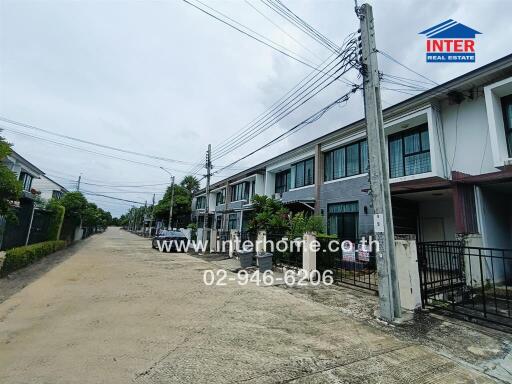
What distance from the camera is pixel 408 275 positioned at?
20.4 ft

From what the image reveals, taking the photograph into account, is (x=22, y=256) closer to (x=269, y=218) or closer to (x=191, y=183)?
(x=269, y=218)

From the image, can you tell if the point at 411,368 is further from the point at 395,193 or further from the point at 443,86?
the point at 443,86

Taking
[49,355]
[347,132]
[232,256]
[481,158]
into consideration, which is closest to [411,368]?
[49,355]

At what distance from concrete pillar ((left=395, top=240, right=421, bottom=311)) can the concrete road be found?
159 centimetres

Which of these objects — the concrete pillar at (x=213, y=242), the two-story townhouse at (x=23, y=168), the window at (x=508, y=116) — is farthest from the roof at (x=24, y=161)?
the window at (x=508, y=116)

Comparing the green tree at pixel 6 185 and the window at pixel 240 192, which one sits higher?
the window at pixel 240 192

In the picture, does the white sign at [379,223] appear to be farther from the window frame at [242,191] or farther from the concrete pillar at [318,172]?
the window frame at [242,191]

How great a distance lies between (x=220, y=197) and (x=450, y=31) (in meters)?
28.5

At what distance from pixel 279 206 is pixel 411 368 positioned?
510 inches

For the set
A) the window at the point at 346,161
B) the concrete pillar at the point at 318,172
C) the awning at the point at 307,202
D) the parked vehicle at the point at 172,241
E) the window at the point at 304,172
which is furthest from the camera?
the parked vehicle at the point at 172,241

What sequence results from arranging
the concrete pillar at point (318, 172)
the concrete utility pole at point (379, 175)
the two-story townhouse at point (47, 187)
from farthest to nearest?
1. the two-story townhouse at point (47, 187)
2. the concrete pillar at point (318, 172)
3. the concrete utility pole at point (379, 175)

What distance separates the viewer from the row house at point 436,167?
28.8 ft

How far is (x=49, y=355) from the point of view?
3.72 m

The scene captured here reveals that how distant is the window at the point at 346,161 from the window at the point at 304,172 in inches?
49.3
